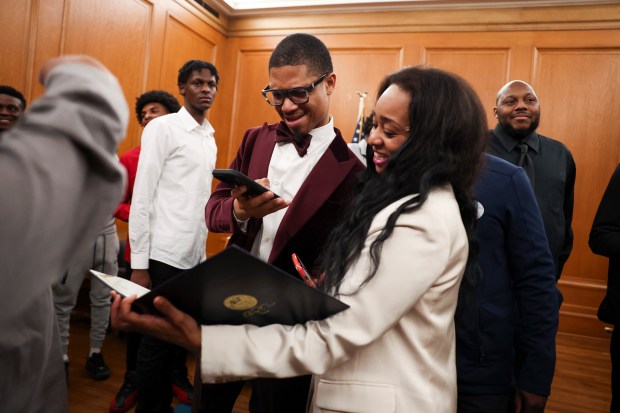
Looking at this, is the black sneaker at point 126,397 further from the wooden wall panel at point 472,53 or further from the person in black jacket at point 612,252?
the wooden wall panel at point 472,53

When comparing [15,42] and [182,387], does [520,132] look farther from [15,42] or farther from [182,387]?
[15,42]

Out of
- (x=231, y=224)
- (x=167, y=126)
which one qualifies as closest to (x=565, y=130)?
(x=167, y=126)

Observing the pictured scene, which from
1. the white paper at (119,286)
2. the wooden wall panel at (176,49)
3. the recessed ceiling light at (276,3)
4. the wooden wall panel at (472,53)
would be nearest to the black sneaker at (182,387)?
the white paper at (119,286)

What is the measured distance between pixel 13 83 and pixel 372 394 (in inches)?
142

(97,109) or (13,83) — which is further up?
(13,83)

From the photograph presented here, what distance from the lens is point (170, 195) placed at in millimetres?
2389

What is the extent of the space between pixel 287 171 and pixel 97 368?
6.61ft

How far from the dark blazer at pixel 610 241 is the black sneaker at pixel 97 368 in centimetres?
260

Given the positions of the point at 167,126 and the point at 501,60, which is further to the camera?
the point at 501,60

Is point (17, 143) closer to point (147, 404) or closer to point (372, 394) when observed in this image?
point (372, 394)

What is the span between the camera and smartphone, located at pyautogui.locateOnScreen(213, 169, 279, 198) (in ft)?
3.94

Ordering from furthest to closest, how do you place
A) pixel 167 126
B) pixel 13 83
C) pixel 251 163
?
1. pixel 13 83
2. pixel 167 126
3. pixel 251 163

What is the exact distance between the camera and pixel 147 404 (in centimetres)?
197

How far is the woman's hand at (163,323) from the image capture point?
34.4 inches
